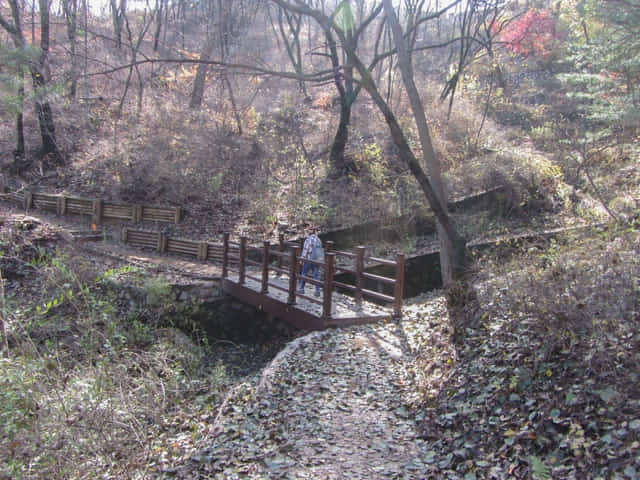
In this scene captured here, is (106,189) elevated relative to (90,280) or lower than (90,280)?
elevated

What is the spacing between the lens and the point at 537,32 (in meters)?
25.8

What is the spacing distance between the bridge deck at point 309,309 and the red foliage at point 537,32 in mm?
22331

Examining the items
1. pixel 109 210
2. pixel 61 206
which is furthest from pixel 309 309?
pixel 61 206

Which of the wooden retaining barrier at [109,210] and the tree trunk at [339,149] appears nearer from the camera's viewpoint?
the wooden retaining barrier at [109,210]

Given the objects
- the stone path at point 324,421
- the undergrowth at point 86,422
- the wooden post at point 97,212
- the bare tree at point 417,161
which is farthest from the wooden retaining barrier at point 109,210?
the stone path at point 324,421

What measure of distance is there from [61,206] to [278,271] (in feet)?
40.6

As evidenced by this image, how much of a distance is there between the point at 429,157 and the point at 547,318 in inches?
184

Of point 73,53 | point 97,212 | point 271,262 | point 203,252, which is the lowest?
point 271,262

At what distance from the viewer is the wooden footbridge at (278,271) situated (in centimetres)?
839

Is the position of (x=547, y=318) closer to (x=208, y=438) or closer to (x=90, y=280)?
(x=208, y=438)

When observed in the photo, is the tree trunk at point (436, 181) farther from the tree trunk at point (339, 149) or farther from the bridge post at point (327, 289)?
the tree trunk at point (339, 149)

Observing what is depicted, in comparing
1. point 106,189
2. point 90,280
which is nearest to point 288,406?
point 90,280

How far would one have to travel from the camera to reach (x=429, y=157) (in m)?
8.66

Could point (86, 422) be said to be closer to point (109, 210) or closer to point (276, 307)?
point (276, 307)
